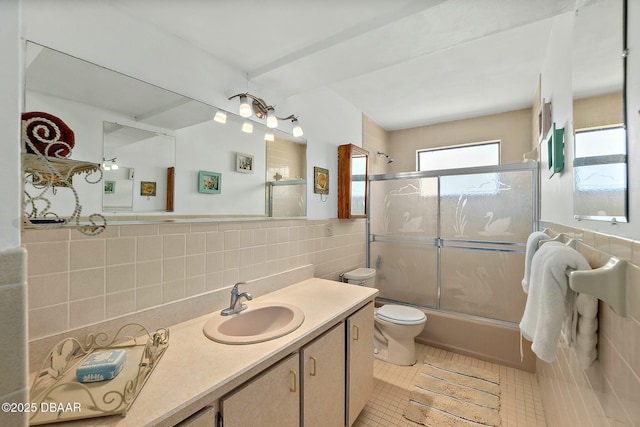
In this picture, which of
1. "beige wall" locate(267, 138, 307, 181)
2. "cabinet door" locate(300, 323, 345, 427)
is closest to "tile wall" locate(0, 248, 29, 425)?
"cabinet door" locate(300, 323, 345, 427)

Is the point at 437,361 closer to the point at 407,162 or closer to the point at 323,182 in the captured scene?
the point at 323,182

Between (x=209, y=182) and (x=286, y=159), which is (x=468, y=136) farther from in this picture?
(x=209, y=182)

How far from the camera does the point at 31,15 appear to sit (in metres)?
0.93

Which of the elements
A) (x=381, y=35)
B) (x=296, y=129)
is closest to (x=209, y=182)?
(x=296, y=129)

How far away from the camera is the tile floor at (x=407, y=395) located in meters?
1.67

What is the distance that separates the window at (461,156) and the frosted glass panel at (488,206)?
0.65 metres

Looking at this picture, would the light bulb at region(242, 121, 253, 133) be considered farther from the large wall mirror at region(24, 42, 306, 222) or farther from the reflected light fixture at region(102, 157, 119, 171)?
the reflected light fixture at region(102, 157, 119, 171)

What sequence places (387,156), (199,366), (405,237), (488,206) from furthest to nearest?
(387,156)
(405,237)
(488,206)
(199,366)

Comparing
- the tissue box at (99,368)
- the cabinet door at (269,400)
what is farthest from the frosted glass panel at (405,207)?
the tissue box at (99,368)

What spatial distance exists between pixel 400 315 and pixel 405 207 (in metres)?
1.15

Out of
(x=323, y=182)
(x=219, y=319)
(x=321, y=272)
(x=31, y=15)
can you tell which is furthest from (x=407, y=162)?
(x=31, y=15)

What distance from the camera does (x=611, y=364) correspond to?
678 mm

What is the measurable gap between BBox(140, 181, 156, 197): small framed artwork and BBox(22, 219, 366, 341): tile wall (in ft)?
0.52

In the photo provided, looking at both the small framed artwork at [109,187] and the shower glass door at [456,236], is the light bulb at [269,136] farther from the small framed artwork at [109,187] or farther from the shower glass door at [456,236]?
the shower glass door at [456,236]
